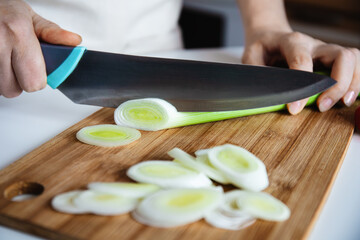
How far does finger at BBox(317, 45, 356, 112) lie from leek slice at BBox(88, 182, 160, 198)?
0.65m

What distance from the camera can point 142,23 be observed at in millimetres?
1729

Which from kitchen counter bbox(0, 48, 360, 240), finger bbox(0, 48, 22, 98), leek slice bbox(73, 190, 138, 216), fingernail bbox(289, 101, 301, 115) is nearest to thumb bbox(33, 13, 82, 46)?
finger bbox(0, 48, 22, 98)

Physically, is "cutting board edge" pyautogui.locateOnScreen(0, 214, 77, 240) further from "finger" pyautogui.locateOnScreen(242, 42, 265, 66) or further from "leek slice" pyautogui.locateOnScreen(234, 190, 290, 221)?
"finger" pyautogui.locateOnScreen(242, 42, 265, 66)

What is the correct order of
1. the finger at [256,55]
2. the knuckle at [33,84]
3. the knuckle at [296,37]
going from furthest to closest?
the finger at [256,55]
the knuckle at [296,37]
the knuckle at [33,84]

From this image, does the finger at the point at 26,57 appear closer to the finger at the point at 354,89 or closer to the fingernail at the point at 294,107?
the fingernail at the point at 294,107

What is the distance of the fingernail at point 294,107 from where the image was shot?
3.87ft

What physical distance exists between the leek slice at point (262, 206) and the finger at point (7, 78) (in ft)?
2.28

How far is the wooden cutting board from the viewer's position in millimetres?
741

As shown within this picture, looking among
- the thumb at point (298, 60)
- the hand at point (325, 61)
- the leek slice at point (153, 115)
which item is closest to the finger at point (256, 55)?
the hand at point (325, 61)

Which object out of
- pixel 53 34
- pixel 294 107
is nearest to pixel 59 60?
pixel 53 34

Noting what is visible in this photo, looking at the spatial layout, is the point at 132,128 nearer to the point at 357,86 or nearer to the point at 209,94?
the point at 209,94

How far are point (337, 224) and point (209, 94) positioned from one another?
1.48 feet

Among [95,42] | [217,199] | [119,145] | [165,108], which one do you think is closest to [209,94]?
[165,108]

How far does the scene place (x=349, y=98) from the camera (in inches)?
50.0
